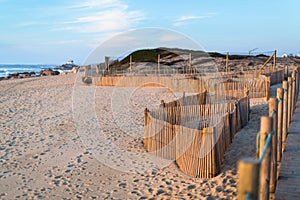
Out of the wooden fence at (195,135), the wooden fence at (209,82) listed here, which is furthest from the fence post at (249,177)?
the wooden fence at (209,82)

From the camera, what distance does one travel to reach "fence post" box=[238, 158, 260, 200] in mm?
1513

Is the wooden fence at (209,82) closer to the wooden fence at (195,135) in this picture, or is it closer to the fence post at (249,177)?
the wooden fence at (195,135)

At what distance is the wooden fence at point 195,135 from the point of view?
5.12m

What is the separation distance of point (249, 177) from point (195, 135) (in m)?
3.68

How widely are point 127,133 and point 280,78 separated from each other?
41.5 ft

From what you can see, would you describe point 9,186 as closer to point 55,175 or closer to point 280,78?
point 55,175

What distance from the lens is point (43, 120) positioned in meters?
10.8

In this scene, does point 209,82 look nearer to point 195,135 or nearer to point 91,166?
point 91,166

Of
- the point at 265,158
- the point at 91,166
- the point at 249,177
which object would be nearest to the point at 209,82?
the point at 91,166

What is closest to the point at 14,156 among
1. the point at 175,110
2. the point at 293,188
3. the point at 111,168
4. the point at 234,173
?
the point at 111,168

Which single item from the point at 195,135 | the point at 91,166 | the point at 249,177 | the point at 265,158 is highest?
the point at 249,177

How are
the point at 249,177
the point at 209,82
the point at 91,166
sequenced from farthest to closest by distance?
1. the point at 209,82
2. the point at 91,166
3. the point at 249,177

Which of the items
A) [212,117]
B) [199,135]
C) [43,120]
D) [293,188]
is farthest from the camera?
[43,120]

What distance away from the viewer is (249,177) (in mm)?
1535
